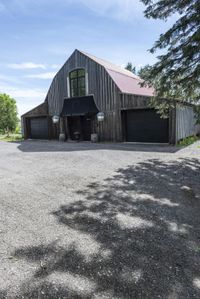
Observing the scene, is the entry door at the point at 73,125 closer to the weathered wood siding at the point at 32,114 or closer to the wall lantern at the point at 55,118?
the wall lantern at the point at 55,118

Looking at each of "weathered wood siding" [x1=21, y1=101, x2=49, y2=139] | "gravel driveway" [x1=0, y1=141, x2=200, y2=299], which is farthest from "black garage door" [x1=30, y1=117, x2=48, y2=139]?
"gravel driveway" [x1=0, y1=141, x2=200, y2=299]

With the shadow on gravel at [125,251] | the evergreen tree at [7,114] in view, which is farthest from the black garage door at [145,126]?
the evergreen tree at [7,114]

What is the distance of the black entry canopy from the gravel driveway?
10.6 metres

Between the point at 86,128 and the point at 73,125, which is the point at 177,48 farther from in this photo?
the point at 73,125

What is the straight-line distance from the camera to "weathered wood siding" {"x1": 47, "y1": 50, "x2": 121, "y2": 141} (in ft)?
49.9

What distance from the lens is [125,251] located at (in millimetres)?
2760

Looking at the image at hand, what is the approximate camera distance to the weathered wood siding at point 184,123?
1336 centimetres

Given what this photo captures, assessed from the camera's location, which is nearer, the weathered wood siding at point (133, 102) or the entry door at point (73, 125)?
the weathered wood siding at point (133, 102)

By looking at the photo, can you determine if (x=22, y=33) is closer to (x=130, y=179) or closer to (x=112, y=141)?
(x=112, y=141)

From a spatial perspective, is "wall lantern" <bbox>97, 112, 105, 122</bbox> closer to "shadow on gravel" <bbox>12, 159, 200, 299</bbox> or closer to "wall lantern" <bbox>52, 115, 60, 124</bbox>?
"wall lantern" <bbox>52, 115, 60, 124</bbox>

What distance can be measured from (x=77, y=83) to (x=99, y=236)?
51.1 ft

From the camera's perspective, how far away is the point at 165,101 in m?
10.1

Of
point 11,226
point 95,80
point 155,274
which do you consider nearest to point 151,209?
point 155,274

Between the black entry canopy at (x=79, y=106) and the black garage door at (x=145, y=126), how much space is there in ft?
9.49
